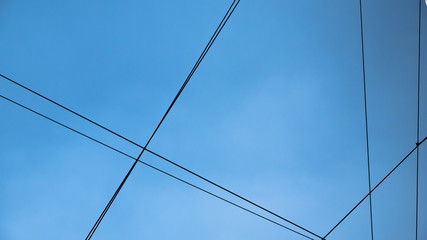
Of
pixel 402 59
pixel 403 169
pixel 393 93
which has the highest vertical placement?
pixel 402 59

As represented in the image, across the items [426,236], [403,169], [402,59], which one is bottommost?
[426,236]

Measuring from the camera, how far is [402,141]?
10.2 meters

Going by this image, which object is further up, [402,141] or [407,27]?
[407,27]

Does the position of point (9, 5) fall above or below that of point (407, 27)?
below

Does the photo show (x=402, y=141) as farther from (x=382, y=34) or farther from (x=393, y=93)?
(x=382, y=34)

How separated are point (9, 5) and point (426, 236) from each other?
1477cm

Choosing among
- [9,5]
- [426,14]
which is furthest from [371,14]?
[9,5]

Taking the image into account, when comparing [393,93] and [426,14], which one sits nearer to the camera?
[426,14]

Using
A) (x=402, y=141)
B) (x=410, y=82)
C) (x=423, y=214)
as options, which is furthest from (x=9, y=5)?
(x=423, y=214)

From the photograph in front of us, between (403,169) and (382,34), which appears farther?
(403,169)

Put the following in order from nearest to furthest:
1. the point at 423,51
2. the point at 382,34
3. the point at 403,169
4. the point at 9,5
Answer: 1. the point at 9,5
2. the point at 423,51
3. the point at 382,34
4. the point at 403,169

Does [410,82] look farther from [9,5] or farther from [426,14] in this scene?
[9,5]

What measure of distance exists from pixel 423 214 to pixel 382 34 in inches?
253

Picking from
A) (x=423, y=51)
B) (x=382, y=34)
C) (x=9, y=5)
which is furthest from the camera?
(x=382, y=34)
